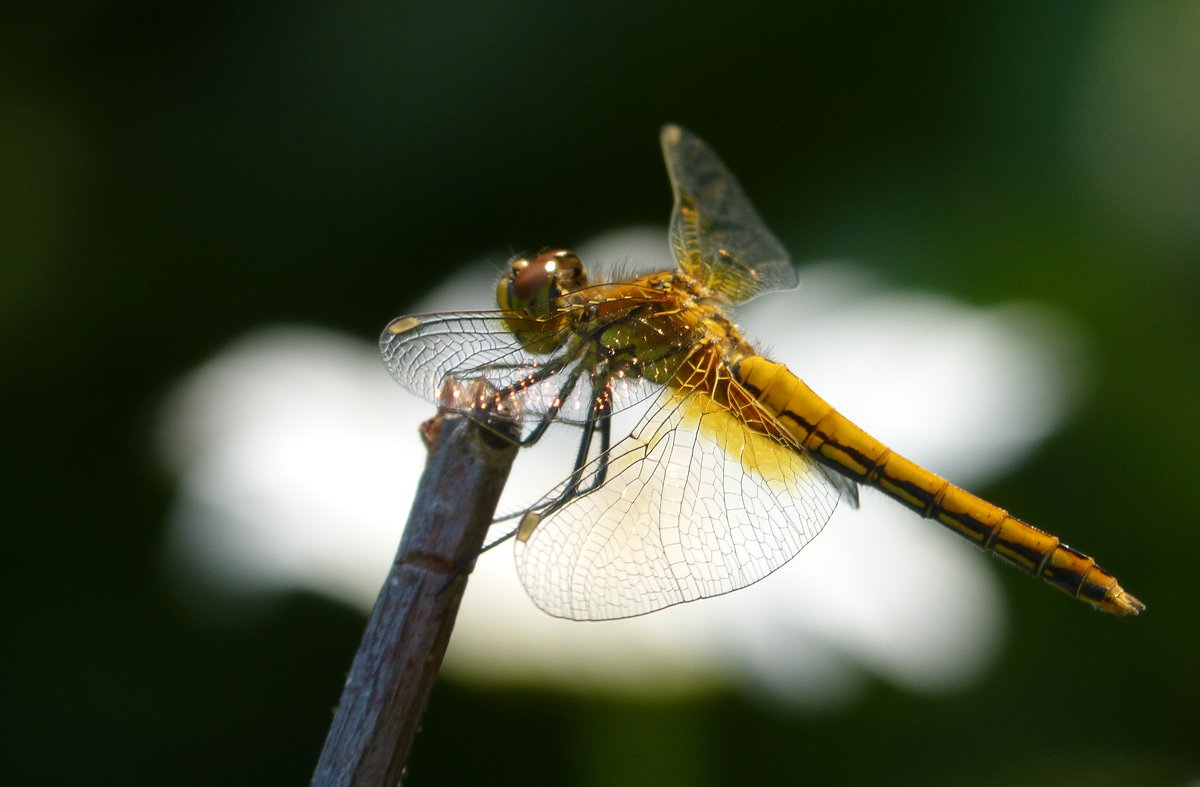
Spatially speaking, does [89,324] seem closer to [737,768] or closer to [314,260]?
[314,260]

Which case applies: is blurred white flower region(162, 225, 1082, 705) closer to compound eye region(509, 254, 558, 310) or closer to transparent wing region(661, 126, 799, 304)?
transparent wing region(661, 126, 799, 304)

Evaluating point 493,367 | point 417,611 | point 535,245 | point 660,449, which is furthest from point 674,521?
point 535,245

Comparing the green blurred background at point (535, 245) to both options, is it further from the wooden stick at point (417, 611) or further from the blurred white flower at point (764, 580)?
the wooden stick at point (417, 611)

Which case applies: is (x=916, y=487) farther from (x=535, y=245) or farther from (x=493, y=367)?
(x=535, y=245)

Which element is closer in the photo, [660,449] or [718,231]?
[660,449]

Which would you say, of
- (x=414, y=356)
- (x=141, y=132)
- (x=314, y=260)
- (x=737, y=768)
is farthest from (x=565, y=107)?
(x=737, y=768)

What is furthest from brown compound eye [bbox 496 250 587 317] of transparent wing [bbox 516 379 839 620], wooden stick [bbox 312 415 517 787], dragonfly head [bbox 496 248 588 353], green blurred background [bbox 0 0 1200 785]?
green blurred background [bbox 0 0 1200 785]

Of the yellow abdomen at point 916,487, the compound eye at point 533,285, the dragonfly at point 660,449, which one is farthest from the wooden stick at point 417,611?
the yellow abdomen at point 916,487
